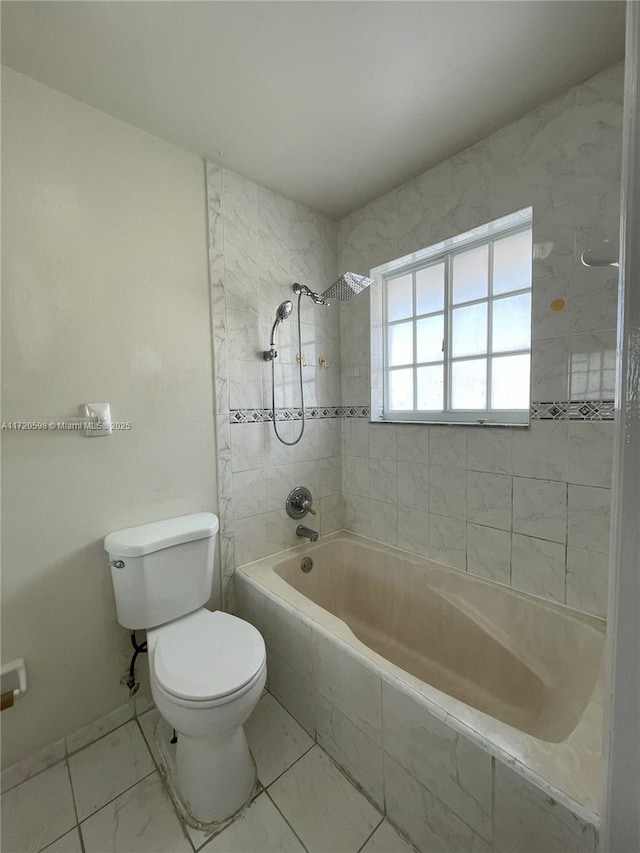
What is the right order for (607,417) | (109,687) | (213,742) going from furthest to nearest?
1. (109,687)
2. (607,417)
3. (213,742)

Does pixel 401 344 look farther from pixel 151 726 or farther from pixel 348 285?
pixel 151 726

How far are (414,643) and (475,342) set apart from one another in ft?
5.05

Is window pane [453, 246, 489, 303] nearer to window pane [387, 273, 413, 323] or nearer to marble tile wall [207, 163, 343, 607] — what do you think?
window pane [387, 273, 413, 323]

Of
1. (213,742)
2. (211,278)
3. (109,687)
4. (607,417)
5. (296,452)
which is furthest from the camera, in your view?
(296,452)

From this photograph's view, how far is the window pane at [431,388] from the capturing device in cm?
190

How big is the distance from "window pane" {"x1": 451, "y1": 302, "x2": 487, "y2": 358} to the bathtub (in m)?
1.11

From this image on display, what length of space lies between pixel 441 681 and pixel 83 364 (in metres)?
2.00

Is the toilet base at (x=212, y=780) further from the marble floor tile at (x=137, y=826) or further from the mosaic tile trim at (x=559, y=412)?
the mosaic tile trim at (x=559, y=412)

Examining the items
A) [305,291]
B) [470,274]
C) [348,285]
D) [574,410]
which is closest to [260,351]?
[305,291]

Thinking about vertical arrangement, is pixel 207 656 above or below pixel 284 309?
below

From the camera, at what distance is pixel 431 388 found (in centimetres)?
194

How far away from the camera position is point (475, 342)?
5.73ft

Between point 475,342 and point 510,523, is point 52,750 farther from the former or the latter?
point 475,342

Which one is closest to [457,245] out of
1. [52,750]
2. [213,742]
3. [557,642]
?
[557,642]
